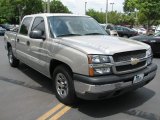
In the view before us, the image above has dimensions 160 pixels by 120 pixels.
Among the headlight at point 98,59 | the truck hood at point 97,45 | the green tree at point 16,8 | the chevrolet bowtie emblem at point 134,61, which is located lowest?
the chevrolet bowtie emblem at point 134,61

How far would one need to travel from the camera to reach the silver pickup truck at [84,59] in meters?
4.88

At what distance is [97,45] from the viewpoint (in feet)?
17.2

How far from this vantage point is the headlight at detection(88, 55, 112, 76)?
4.85m

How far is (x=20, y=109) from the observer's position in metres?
→ 5.48

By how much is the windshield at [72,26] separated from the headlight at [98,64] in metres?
1.50

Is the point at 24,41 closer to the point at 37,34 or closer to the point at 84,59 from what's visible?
the point at 37,34

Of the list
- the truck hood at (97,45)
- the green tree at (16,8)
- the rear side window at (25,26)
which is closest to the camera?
the truck hood at (97,45)

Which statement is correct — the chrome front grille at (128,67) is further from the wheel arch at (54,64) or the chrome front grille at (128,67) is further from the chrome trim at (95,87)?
the wheel arch at (54,64)

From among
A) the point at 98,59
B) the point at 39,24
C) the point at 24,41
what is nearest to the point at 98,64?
the point at 98,59

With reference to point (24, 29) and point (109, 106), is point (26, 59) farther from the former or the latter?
point (109, 106)

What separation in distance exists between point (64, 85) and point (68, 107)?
1.43 ft

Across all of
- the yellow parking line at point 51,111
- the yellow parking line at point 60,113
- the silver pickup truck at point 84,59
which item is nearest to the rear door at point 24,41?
the silver pickup truck at point 84,59

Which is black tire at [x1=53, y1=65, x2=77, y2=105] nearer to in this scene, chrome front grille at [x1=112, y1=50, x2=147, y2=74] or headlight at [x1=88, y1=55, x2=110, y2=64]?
headlight at [x1=88, y1=55, x2=110, y2=64]

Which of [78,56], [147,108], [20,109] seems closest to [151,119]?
[147,108]
